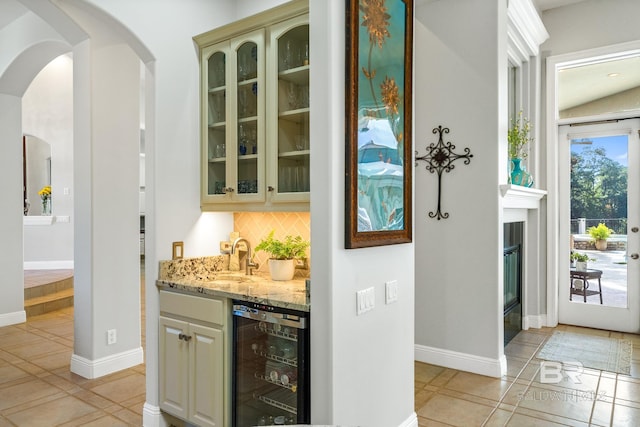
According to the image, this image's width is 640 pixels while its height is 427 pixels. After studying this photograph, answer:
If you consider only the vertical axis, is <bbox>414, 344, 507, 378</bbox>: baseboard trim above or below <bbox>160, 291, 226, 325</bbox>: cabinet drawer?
below

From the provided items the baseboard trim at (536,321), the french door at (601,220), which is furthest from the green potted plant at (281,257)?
the french door at (601,220)

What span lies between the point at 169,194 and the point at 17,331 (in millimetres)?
3568

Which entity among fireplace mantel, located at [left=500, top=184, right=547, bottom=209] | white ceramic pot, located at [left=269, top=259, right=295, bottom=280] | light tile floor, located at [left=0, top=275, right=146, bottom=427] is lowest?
light tile floor, located at [left=0, top=275, right=146, bottom=427]

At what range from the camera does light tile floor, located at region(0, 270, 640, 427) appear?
2.91 meters

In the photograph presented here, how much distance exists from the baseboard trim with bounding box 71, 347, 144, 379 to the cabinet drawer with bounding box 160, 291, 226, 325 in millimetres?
1319

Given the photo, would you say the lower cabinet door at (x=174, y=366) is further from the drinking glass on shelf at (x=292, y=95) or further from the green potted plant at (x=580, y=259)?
the green potted plant at (x=580, y=259)

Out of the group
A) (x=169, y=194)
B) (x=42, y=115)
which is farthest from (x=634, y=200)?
(x=42, y=115)

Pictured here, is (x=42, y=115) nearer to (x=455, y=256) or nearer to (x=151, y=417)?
(x=151, y=417)

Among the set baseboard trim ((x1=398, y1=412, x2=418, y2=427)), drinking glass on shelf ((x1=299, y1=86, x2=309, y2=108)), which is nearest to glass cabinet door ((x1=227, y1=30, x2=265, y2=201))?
drinking glass on shelf ((x1=299, y1=86, x2=309, y2=108))

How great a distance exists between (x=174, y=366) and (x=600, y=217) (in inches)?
185

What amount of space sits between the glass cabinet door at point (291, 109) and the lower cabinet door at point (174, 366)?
3.31 feet

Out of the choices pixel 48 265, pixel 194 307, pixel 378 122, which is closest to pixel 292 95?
pixel 378 122

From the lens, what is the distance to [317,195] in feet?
6.79

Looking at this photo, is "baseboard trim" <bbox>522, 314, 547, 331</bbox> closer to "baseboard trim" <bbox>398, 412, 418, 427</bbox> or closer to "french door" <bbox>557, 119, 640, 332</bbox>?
"french door" <bbox>557, 119, 640, 332</bbox>
